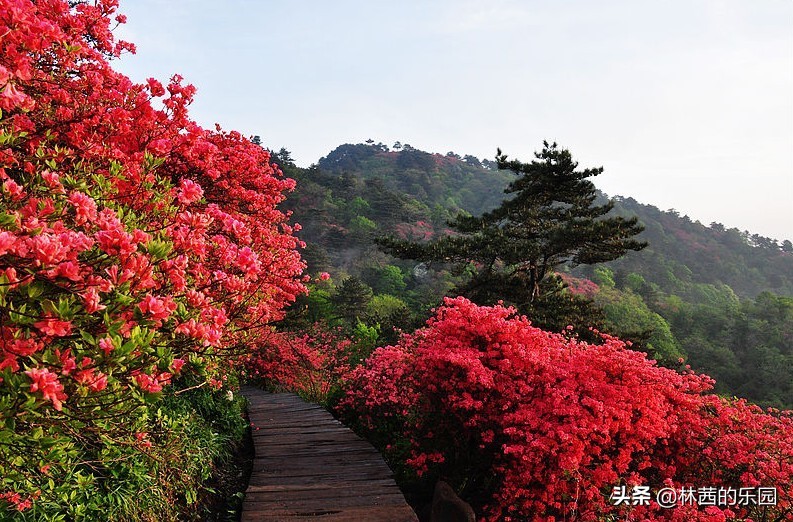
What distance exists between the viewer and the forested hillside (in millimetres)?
26597

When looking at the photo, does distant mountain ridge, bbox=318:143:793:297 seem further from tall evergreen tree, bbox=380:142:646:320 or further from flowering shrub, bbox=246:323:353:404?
flowering shrub, bbox=246:323:353:404

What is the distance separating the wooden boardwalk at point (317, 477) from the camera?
13.5 ft

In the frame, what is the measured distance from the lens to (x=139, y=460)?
3.76 metres

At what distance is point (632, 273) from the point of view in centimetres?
4341

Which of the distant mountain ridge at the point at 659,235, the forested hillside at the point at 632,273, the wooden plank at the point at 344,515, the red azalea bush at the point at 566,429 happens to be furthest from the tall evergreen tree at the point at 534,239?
the distant mountain ridge at the point at 659,235

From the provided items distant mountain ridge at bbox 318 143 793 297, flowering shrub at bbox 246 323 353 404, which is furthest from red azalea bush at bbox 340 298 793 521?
distant mountain ridge at bbox 318 143 793 297

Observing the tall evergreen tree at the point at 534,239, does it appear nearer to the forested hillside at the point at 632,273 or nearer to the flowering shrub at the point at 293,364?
the forested hillside at the point at 632,273

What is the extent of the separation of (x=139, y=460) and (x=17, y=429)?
2338 millimetres

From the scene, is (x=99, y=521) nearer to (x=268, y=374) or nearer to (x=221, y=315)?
(x=221, y=315)

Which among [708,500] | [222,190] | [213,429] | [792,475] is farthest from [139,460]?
[792,475]

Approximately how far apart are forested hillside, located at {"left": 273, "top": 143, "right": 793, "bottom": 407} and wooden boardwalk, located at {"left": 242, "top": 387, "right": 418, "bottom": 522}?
29.8 feet

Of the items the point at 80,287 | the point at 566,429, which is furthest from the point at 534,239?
the point at 80,287

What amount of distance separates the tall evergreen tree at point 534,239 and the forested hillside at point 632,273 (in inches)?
82.2

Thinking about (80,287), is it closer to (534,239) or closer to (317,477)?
(317,477)
